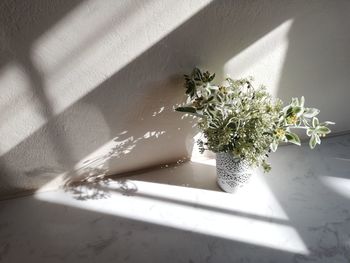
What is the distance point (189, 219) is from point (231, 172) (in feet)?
0.73

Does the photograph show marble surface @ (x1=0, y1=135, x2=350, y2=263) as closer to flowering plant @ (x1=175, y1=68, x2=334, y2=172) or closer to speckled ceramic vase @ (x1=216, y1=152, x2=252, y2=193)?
speckled ceramic vase @ (x1=216, y1=152, x2=252, y2=193)

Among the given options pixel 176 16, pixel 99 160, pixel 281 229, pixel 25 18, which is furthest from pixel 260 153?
pixel 25 18

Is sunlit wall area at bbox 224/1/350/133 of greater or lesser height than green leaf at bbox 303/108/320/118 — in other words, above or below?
above

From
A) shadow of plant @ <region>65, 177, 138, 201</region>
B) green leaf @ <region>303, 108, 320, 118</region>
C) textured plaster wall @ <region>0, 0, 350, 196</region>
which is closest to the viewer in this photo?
textured plaster wall @ <region>0, 0, 350, 196</region>

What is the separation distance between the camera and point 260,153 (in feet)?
3.25

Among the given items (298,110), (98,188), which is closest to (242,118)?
(298,110)

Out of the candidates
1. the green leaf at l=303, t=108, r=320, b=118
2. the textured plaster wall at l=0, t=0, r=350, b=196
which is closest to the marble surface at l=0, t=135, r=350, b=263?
the textured plaster wall at l=0, t=0, r=350, b=196

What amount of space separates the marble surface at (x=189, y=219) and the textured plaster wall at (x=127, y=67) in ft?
0.36

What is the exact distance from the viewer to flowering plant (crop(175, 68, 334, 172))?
37.7 inches

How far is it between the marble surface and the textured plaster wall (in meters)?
0.11

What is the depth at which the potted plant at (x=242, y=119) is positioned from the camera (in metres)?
0.96

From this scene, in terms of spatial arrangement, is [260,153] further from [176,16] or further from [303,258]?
[176,16]

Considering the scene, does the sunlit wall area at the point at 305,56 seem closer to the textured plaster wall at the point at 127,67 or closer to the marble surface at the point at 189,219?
the textured plaster wall at the point at 127,67

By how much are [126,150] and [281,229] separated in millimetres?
631
